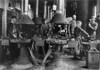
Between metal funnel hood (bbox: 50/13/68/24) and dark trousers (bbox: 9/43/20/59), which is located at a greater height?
metal funnel hood (bbox: 50/13/68/24)

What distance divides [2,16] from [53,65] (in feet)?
9.79

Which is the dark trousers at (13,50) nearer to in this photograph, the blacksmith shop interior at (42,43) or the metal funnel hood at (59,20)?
the blacksmith shop interior at (42,43)

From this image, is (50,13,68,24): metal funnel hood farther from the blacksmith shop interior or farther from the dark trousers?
the dark trousers

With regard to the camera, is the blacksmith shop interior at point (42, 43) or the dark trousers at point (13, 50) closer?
the blacksmith shop interior at point (42, 43)

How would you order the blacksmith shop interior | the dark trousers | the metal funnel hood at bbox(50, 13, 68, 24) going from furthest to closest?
the dark trousers, the metal funnel hood at bbox(50, 13, 68, 24), the blacksmith shop interior

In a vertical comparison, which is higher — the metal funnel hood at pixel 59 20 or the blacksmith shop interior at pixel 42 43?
the metal funnel hood at pixel 59 20

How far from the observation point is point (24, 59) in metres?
5.59

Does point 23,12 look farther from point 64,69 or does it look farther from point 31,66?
point 64,69

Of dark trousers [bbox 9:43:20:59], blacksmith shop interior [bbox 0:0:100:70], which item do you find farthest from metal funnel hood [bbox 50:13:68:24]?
dark trousers [bbox 9:43:20:59]

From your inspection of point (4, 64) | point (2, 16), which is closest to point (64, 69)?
point (4, 64)

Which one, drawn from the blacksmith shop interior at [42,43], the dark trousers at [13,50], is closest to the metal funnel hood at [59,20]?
the blacksmith shop interior at [42,43]

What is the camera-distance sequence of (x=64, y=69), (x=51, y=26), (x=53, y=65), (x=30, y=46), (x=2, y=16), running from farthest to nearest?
(x=51, y=26) → (x=2, y=16) → (x=30, y=46) → (x=53, y=65) → (x=64, y=69)

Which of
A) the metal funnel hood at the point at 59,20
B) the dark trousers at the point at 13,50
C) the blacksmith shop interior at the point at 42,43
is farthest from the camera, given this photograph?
the dark trousers at the point at 13,50

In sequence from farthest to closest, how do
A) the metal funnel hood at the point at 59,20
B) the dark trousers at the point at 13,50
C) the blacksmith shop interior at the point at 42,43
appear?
1. the dark trousers at the point at 13,50
2. the metal funnel hood at the point at 59,20
3. the blacksmith shop interior at the point at 42,43
